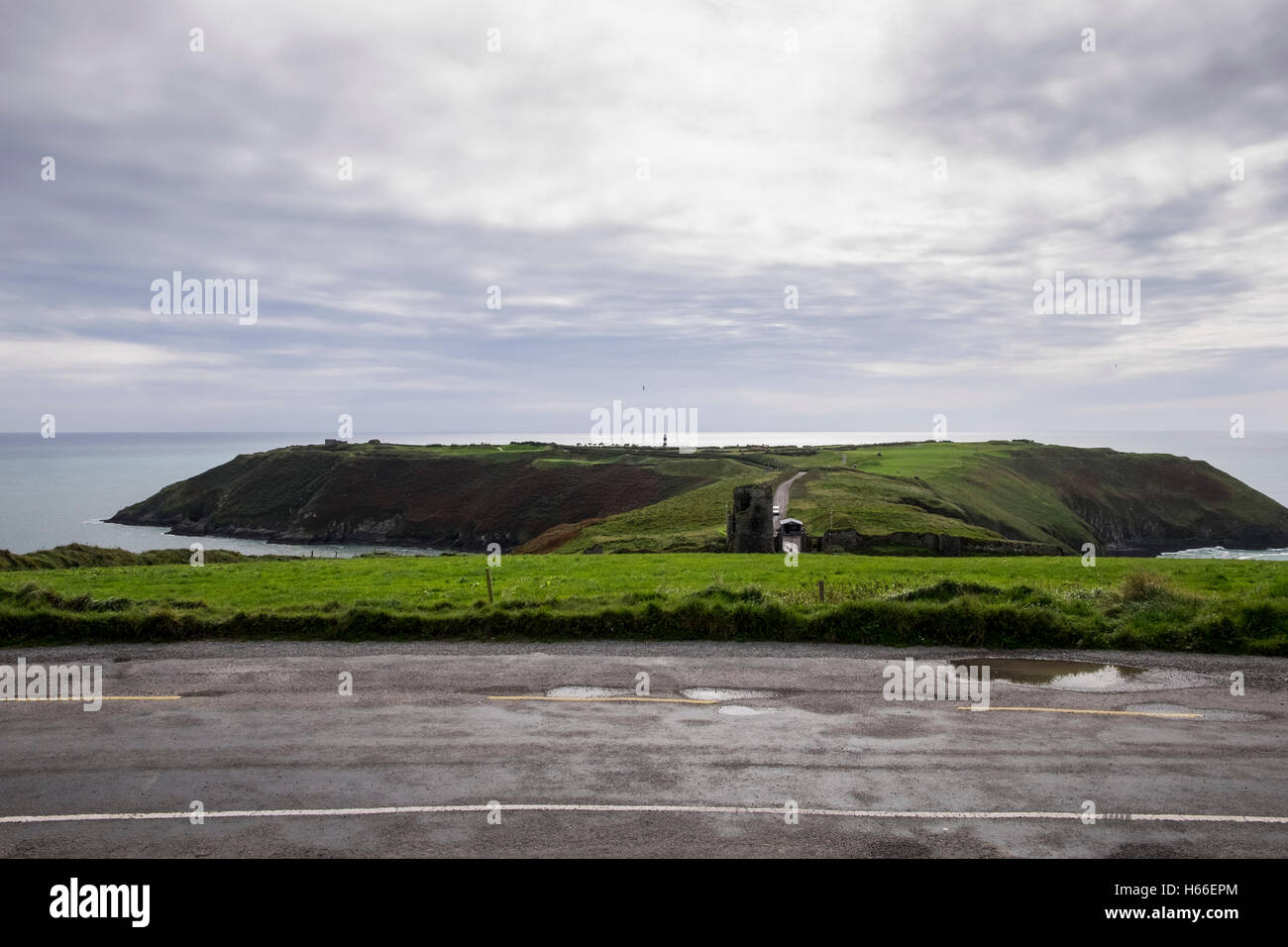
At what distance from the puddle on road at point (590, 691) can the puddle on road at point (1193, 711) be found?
359 inches

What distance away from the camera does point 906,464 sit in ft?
375

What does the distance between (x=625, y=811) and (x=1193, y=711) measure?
10.7 meters

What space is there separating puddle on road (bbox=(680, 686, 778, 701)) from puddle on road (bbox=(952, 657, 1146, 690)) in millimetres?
4889

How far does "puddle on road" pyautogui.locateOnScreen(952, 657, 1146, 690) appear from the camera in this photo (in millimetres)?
15680

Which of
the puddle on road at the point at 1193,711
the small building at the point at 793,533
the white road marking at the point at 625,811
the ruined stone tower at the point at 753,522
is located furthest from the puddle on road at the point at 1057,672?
the small building at the point at 793,533

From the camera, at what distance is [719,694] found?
15.1m

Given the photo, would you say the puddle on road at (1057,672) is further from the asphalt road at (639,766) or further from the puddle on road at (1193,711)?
the puddle on road at (1193,711)

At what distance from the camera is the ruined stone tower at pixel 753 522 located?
4700 centimetres

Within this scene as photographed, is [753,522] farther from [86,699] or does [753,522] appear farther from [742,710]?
[86,699]

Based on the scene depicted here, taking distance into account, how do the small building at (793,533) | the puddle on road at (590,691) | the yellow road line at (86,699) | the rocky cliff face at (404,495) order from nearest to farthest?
the yellow road line at (86,699)
the puddle on road at (590,691)
the small building at (793,533)
the rocky cliff face at (404,495)

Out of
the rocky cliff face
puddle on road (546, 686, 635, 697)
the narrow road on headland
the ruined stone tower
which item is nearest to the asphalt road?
puddle on road (546, 686, 635, 697)

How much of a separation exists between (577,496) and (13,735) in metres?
112
